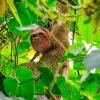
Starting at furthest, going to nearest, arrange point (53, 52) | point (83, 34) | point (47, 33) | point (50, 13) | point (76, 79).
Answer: point (53, 52) → point (47, 33) → point (76, 79) → point (83, 34) → point (50, 13)

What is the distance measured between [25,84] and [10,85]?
0.14 feet

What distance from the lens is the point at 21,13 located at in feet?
3.26

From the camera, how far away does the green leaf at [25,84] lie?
854mm

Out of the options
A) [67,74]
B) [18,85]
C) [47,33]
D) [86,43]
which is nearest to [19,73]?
[18,85]

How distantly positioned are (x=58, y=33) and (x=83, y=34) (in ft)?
4.27

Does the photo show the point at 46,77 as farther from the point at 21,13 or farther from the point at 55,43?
the point at 55,43

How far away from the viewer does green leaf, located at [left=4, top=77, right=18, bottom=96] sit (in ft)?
2.74

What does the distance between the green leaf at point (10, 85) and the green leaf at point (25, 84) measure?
0.02 metres

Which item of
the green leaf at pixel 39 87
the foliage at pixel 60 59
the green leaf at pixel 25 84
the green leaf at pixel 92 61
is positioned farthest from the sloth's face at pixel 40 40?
the green leaf at pixel 92 61

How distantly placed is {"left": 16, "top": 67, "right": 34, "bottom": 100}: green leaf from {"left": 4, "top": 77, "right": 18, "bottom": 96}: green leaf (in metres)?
0.02

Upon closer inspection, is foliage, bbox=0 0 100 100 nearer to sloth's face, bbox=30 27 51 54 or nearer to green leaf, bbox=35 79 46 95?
green leaf, bbox=35 79 46 95

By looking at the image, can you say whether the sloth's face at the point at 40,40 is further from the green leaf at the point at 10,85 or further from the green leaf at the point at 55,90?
the green leaf at the point at 10,85

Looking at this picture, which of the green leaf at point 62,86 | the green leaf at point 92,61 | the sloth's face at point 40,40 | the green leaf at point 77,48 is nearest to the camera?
the green leaf at point 92,61

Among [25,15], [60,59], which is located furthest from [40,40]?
[60,59]
